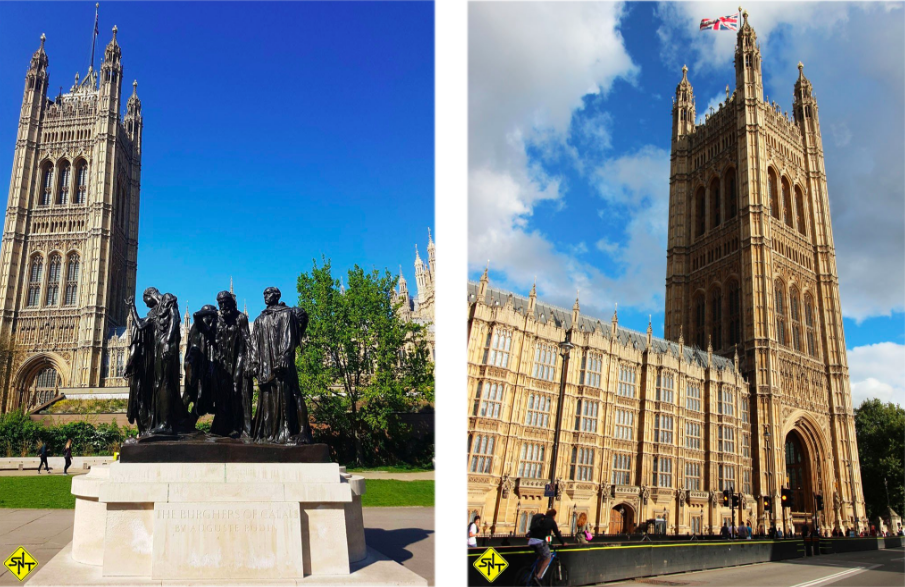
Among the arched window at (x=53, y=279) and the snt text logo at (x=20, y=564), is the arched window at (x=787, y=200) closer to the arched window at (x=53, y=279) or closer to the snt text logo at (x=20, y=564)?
the snt text logo at (x=20, y=564)

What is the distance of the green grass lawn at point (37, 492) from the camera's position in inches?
680

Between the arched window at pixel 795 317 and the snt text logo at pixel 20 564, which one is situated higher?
the arched window at pixel 795 317

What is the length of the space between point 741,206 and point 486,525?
34136 mm

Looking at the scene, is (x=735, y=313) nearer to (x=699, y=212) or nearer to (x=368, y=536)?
(x=699, y=212)

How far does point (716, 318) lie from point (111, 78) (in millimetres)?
63566

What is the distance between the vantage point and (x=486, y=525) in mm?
29062

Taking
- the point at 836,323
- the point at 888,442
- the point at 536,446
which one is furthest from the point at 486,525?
the point at 888,442

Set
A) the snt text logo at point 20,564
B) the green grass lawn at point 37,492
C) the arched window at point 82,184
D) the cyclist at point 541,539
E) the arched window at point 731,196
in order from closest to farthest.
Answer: the snt text logo at point 20,564, the cyclist at point 541,539, the green grass lawn at point 37,492, the arched window at point 731,196, the arched window at point 82,184

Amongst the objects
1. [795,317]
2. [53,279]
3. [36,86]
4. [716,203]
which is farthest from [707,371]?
[36,86]

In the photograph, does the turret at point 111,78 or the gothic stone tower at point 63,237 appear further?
the turret at point 111,78

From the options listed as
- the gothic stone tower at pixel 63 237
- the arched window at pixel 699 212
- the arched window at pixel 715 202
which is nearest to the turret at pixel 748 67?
the arched window at pixel 715 202

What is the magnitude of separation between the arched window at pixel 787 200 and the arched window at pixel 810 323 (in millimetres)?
6438

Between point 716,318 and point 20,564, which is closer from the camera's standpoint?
point 20,564

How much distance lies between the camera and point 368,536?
13531 millimetres
